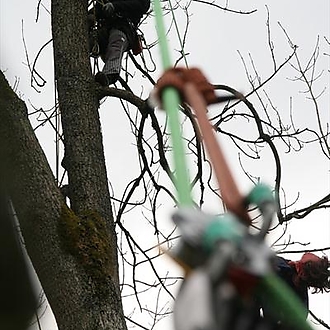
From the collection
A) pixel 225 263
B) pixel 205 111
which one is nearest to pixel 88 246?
pixel 205 111

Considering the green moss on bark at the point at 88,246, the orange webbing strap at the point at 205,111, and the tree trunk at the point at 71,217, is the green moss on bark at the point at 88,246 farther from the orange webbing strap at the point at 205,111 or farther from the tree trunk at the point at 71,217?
the orange webbing strap at the point at 205,111

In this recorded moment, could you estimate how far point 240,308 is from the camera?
26.6 inches

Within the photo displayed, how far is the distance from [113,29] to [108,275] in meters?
1.61

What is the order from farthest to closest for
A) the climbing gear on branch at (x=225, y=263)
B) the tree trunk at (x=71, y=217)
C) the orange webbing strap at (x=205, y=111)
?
the tree trunk at (x=71, y=217) → the orange webbing strap at (x=205, y=111) → the climbing gear on branch at (x=225, y=263)

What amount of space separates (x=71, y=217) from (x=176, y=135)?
1609mm

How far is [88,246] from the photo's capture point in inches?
96.8

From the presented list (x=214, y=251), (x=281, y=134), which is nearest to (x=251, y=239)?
(x=214, y=251)

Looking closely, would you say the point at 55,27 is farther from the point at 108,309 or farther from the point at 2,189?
the point at 2,189

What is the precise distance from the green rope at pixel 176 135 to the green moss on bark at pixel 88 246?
4.66 feet

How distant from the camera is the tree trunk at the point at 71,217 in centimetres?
231

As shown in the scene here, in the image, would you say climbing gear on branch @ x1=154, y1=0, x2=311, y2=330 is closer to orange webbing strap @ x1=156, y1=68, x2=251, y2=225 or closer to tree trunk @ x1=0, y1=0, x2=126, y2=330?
orange webbing strap @ x1=156, y1=68, x2=251, y2=225

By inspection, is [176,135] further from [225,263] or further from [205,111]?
[225,263]

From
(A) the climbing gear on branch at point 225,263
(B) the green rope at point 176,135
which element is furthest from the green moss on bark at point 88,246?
(A) the climbing gear on branch at point 225,263

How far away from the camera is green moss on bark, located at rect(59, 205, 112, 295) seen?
7.81ft
